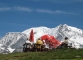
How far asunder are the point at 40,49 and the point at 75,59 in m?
50.4

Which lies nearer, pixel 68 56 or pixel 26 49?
pixel 68 56

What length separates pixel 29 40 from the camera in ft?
348

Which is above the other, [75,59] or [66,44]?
[66,44]

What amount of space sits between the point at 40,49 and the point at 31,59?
150ft

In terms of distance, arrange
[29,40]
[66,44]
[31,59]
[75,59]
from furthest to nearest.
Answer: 1. [29,40]
2. [66,44]
3. [31,59]
4. [75,59]

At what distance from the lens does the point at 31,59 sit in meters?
51.1

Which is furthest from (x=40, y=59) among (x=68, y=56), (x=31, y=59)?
(x=68, y=56)

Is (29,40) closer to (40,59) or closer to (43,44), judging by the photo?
(43,44)

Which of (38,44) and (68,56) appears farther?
(38,44)

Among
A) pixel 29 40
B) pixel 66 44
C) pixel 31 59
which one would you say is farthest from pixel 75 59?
pixel 29 40

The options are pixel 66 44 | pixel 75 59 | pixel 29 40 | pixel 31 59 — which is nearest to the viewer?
pixel 75 59

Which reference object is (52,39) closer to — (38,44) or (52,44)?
(52,44)

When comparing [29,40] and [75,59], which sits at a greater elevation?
[29,40]

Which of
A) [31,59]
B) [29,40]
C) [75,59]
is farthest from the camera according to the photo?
[29,40]
